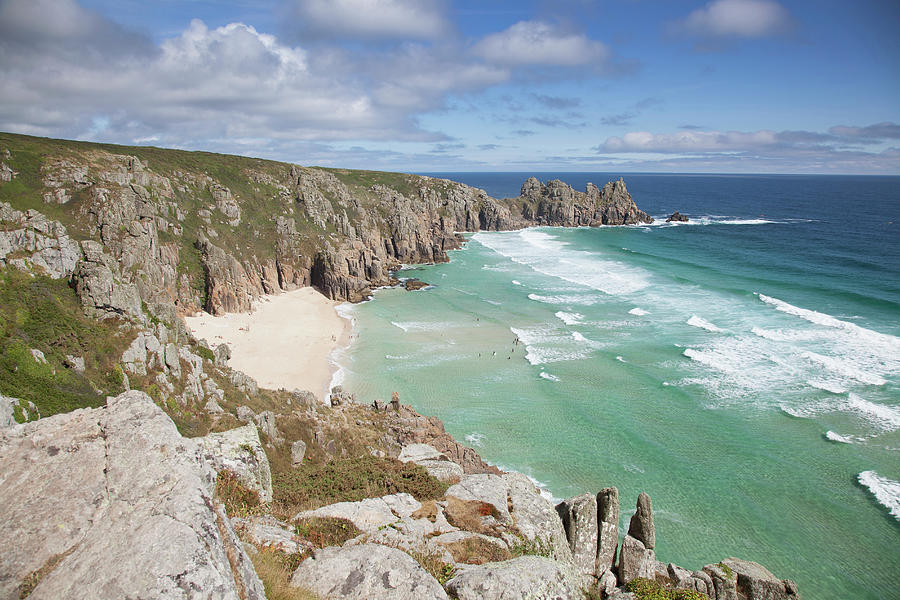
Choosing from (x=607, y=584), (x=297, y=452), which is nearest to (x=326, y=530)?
(x=607, y=584)

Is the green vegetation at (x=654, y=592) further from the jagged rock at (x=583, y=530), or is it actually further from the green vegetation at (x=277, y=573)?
the green vegetation at (x=277, y=573)

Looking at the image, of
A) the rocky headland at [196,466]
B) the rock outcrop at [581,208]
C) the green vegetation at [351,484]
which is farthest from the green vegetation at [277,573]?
the rock outcrop at [581,208]

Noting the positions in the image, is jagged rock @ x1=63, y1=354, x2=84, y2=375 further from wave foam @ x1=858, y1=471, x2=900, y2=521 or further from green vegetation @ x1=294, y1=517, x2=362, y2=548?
wave foam @ x1=858, y1=471, x2=900, y2=521

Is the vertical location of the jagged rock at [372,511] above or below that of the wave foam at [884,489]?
above

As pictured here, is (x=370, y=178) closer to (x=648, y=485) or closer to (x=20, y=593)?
(x=648, y=485)

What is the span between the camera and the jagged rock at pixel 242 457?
12.1m

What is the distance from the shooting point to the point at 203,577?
19.2 feet

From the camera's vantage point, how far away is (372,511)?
543 inches

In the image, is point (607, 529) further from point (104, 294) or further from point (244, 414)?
point (104, 294)

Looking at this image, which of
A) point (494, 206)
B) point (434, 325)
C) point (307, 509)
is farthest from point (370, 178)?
point (307, 509)

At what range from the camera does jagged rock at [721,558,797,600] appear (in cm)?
1583

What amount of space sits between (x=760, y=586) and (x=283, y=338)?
154ft

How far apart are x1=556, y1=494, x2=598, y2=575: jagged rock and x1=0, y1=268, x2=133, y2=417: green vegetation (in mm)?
22388

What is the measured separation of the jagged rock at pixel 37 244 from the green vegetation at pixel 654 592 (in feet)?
123
